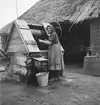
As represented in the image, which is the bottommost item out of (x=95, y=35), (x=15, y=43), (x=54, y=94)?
(x=54, y=94)

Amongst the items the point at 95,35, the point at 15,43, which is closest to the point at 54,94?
the point at 15,43

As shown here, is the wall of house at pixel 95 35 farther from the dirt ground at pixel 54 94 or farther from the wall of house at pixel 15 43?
the wall of house at pixel 15 43

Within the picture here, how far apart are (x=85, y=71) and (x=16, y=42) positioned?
3.08m

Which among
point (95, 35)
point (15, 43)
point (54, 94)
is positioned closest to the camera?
point (54, 94)

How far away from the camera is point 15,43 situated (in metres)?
5.56

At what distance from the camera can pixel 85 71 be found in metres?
6.55

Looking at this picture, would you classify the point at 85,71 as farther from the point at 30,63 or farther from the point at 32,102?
the point at 32,102

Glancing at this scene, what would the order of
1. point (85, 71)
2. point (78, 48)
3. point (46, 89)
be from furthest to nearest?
point (78, 48), point (85, 71), point (46, 89)

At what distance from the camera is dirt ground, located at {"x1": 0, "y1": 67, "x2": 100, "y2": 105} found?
3.60m

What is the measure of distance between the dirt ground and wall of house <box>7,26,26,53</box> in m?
1.17

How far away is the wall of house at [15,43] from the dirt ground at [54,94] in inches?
46.2

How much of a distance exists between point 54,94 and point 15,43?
7.96ft

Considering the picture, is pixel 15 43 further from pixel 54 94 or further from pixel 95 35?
pixel 95 35

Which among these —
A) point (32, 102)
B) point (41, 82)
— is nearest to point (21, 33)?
point (41, 82)
